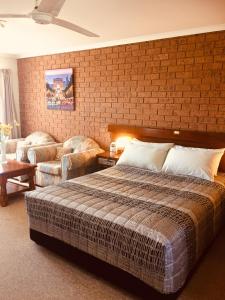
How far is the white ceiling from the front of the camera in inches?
98.4

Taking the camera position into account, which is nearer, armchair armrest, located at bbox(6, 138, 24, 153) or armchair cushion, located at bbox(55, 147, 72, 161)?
armchair cushion, located at bbox(55, 147, 72, 161)

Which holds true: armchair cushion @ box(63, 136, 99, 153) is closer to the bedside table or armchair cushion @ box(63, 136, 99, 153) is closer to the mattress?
the bedside table

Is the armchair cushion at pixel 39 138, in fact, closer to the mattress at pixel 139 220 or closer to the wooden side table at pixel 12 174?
the wooden side table at pixel 12 174

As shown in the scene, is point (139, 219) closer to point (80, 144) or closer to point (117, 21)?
point (117, 21)

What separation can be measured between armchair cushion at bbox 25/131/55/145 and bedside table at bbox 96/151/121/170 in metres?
1.49

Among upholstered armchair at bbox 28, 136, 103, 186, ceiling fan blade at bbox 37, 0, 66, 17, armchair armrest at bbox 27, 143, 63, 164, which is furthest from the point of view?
armchair armrest at bbox 27, 143, 63, 164

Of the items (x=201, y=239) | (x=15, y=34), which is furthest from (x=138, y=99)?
(x=201, y=239)

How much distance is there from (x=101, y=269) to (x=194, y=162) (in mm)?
1594

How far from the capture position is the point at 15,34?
3.70 m

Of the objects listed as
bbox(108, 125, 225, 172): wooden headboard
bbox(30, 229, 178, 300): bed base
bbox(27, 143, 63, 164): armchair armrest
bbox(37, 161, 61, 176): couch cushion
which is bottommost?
bbox(30, 229, 178, 300): bed base

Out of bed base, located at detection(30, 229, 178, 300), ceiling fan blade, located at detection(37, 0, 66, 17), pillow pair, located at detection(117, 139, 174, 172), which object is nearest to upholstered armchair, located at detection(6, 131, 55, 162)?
pillow pair, located at detection(117, 139, 174, 172)

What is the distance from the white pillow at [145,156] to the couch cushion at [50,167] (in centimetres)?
97

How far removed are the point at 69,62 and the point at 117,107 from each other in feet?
4.33

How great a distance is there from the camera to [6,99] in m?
5.49
